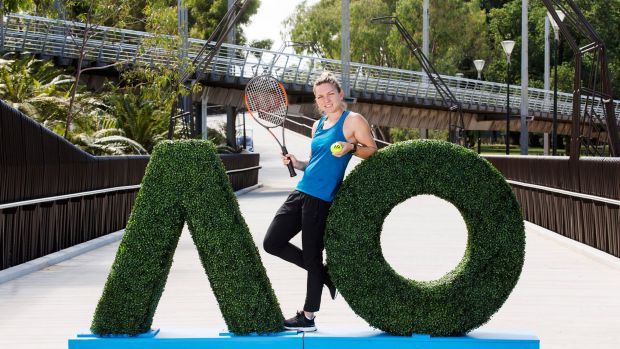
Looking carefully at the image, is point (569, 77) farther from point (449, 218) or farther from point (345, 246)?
point (345, 246)

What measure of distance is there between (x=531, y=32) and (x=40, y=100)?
254 ft

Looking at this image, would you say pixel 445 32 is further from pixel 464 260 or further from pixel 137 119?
pixel 464 260

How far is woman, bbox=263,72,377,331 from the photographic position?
8125mm

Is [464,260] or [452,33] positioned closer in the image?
[464,260]

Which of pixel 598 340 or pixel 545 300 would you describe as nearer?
pixel 598 340

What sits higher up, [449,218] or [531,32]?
[531,32]

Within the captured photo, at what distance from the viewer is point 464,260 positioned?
8148mm

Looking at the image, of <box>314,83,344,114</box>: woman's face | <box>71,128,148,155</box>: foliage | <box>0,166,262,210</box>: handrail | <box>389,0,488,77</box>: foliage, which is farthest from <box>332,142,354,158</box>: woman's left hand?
<box>389,0,488,77</box>: foliage

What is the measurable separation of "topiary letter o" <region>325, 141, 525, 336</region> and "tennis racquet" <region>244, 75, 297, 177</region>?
1230mm

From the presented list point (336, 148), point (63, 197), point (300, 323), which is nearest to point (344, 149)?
point (336, 148)

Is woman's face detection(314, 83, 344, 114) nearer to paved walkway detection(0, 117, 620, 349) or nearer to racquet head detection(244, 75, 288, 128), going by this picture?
racquet head detection(244, 75, 288, 128)

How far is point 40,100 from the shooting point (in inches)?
1021

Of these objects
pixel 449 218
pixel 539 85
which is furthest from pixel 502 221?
pixel 539 85

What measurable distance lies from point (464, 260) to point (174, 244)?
182cm
